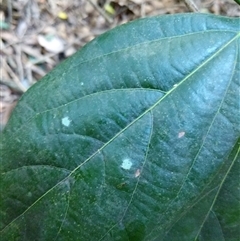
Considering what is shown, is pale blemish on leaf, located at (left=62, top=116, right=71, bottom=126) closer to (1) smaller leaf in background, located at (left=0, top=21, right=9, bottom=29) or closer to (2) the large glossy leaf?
(2) the large glossy leaf

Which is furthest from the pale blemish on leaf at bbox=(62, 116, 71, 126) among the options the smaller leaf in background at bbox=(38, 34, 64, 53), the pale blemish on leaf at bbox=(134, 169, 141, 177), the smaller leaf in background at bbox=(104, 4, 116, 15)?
the smaller leaf in background at bbox=(104, 4, 116, 15)

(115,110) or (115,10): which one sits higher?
(115,110)

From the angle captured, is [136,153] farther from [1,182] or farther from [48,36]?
[48,36]

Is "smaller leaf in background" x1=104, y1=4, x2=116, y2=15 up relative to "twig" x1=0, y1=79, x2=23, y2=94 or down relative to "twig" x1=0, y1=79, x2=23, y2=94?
up

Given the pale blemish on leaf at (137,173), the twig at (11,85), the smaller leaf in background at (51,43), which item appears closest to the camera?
the pale blemish on leaf at (137,173)

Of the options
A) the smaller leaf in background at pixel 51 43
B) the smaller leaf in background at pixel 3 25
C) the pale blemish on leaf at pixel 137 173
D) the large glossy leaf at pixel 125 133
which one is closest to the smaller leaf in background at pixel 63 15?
the smaller leaf in background at pixel 51 43

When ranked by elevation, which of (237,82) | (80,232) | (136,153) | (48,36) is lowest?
(48,36)

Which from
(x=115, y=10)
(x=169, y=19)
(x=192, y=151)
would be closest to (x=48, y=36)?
(x=115, y=10)

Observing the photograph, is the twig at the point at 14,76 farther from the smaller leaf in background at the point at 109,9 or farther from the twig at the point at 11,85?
the smaller leaf in background at the point at 109,9

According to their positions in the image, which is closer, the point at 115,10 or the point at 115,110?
the point at 115,110
